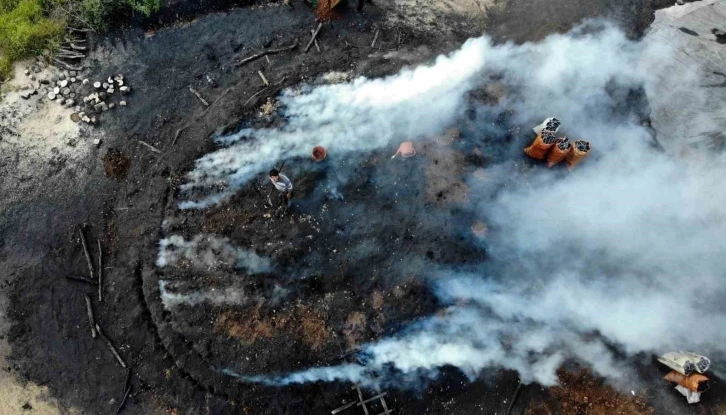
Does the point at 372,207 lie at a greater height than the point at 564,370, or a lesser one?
greater

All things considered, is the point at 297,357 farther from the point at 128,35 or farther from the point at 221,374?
the point at 128,35

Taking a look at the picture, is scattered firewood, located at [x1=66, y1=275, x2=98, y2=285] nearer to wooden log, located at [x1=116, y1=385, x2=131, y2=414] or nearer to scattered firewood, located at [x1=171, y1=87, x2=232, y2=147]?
wooden log, located at [x1=116, y1=385, x2=131, y2=414]

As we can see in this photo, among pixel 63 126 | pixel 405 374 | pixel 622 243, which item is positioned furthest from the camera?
pixel 63 126

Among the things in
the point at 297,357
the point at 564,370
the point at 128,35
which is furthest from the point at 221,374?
the point at 128,35

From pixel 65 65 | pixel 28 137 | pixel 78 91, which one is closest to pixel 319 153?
pixel 78 91

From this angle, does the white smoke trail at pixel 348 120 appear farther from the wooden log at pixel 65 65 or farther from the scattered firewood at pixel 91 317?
the wooden log at pixel 65 65

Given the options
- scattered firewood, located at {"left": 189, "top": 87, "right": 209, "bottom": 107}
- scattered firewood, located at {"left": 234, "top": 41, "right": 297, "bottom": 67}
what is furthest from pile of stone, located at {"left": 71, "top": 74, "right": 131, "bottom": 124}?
scattered firewood, located at {"left": 234, "top": 41, "right": 297, "bottom": 67}

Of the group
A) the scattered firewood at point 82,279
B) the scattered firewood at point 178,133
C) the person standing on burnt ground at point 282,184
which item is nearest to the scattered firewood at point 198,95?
the scattered firewood at point 178,133
